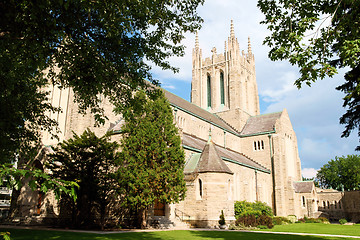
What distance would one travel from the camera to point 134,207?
696 inches

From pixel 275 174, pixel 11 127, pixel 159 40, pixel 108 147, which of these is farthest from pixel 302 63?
pixel 275 174

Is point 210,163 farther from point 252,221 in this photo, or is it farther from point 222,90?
point 222,90

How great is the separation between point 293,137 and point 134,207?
34925 millimetres

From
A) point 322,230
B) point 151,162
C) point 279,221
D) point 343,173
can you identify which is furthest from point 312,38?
point 343,173

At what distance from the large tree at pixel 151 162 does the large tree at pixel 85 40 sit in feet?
22.2

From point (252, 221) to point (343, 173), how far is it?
60.4m

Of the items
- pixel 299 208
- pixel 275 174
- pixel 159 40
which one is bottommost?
pixel 299 208

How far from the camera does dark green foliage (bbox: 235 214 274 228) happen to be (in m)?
22.8

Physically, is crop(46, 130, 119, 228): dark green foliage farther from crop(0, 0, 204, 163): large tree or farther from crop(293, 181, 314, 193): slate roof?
crop(293, 181, 314, 193): slate roof

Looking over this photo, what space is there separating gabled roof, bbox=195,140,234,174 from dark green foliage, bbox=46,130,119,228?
689cm

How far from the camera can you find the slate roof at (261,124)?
1652 inches

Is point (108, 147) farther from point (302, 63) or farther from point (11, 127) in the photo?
point (302, 63)

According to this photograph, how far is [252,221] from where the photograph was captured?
23.2 m

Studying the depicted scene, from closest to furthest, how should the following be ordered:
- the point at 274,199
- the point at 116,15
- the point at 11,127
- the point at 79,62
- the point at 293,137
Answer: the point at 116,15 < the point at 79,62 < the point at 11,127 < the point at 274,199 < the point at 293,137
